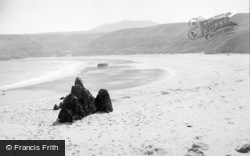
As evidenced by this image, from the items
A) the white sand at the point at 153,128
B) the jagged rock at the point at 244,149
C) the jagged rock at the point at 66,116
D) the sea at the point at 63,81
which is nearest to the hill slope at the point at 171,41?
the sea at the point at 63,81

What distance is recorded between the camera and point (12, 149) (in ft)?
27.8

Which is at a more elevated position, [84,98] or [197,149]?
[84,98]

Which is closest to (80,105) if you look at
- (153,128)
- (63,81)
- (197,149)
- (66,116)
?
(66,116)

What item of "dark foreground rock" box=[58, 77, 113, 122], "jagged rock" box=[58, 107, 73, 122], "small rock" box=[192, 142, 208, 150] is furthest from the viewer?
"dark foreground rock" box=[58, 77, 113, 122]

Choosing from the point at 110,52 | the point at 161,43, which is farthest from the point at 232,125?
the point at 110,52

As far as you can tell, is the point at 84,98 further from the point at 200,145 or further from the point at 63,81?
the point at 63,81

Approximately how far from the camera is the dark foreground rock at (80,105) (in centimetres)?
1297

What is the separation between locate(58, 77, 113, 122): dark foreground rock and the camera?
13.0m

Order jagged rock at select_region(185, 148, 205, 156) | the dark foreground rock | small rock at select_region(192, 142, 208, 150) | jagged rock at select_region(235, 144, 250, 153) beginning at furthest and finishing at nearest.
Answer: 1. the dark foreground rock
2. small rock at select_region(192, 142, 208, 150)
3. jagged rock at select_region(235, 144, 250, 153)
4. jagged rock at select_region(185, 148, 205, 156)

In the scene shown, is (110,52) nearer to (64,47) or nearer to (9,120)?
(64,47)

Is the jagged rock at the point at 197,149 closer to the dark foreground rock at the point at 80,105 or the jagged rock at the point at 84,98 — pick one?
the dark foreground rock at the point at 80,105

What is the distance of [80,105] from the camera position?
45.1 ft

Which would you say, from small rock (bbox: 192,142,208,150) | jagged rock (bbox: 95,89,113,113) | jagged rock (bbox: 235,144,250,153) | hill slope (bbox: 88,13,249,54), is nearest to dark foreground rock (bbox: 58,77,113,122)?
jagged rock (bbox: 95,89,113,113)

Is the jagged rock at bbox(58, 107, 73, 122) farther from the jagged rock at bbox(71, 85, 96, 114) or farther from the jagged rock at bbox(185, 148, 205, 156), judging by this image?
the jagged rock at bbox(185, 148, 205, 156)
